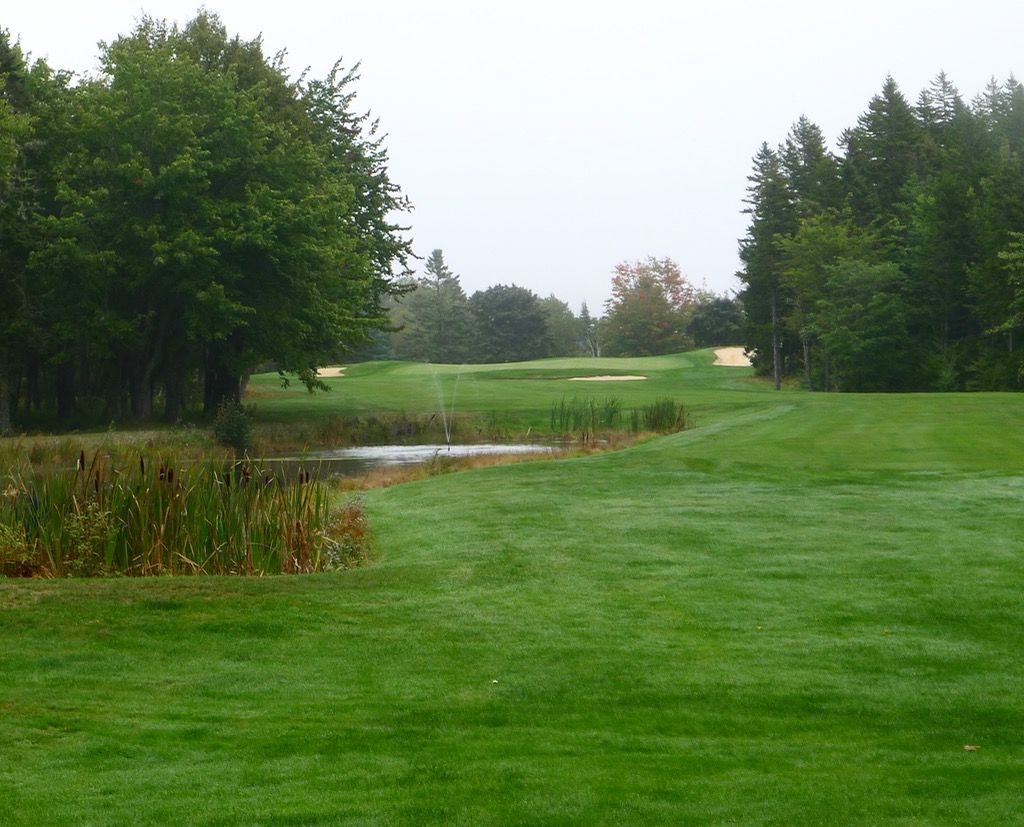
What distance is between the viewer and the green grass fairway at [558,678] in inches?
211

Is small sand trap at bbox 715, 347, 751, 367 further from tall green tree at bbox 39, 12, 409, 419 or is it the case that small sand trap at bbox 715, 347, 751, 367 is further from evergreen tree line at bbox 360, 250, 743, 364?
tall green tree at bbox 39, 12, 409, 419

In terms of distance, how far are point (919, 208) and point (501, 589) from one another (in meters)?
50.5

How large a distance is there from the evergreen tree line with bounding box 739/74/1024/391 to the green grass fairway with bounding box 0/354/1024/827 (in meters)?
38.9

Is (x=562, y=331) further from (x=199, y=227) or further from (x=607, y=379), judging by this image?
(x=199, y=227)

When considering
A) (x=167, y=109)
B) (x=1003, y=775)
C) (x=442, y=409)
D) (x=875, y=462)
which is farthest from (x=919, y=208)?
(x=1003, y=775)

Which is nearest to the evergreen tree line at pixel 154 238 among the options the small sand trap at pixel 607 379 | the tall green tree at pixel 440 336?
the small sand trap at pixel 607 379

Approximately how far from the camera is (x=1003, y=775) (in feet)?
18.7

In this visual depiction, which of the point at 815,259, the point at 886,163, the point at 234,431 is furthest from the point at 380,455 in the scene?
the point at 886,163

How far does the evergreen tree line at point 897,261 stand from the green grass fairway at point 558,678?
38927mm

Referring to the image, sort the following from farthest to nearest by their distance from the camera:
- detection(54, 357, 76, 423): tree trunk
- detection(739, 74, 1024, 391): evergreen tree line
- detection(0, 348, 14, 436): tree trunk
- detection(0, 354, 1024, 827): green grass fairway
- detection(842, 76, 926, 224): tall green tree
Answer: detection(842, 76, 926, 224): tall green tree
detection(739, 74, 1024, 391): evergreen tree line
detection(54, 357, 76, 423): tree trunk
detection(0, 348, 14, 436): tree trunk
detection(0, 354, 1024, 827): green grass fairway

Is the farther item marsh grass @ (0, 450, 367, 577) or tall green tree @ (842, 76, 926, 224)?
tall green tree @ (842, 76, 926, 224)

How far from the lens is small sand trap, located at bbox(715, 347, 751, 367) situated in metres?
76.6

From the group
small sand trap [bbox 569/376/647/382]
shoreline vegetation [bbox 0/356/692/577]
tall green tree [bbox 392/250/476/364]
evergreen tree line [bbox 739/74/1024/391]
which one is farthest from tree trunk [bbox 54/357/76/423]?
tall green tree [bbox 392/250/476/364]

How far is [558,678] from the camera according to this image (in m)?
7.69
